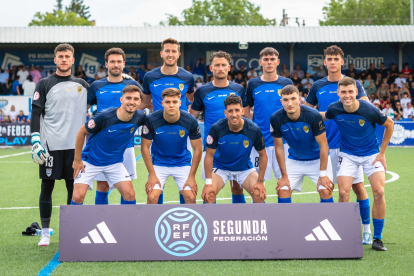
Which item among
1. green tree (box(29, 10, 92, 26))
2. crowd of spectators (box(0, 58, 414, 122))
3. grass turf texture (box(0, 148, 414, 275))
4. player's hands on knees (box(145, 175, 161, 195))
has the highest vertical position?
green tree (box(29, 10, 92, 26))

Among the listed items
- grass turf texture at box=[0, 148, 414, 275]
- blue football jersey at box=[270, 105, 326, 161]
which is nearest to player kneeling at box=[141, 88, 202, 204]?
blue football jersey at box=[270, 105, 326, 161]

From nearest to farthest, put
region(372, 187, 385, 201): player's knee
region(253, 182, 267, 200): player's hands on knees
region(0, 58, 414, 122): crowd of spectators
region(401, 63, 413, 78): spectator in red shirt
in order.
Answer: region(372, 187, 385, 201): player's knee, region(253, 182, 267, 200): player's hands on knees, region(0, 58, 414, 122): crowd of spectators, region(401, 63, 413, 78): spectator in red shirt

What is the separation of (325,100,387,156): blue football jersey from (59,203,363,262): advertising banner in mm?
1046

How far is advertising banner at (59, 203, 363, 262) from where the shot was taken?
4281 mm

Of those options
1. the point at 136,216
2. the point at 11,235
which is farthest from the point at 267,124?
the point at 11,235

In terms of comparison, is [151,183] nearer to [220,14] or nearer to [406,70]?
[406,70]

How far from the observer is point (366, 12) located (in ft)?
180

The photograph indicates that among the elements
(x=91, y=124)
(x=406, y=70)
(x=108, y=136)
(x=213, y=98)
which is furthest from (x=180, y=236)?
(x=406, y=70)

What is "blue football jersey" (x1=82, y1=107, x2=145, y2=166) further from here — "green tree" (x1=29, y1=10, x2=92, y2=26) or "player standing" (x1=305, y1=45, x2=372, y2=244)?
"green tree" (x1=29, y1=10, x2=92, y2=26)

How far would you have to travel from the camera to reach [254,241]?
169 inches

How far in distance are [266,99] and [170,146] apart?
1.51 m

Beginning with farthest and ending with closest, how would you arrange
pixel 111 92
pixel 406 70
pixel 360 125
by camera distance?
pixel 406 70
pixel 111 92
pixel 360 125

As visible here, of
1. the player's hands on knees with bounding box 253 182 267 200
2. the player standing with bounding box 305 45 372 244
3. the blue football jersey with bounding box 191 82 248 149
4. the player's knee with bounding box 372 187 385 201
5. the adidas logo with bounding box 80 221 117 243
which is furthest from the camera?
the blue football jersey with bounding box 191 82 248 149

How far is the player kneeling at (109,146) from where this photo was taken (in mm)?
4945
